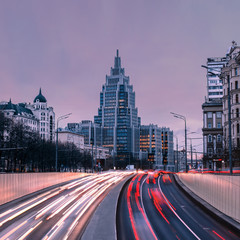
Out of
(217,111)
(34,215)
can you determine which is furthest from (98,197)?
(217,111)

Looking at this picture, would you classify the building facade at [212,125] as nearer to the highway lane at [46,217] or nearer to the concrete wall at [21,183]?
the concrete wall at [21,183]

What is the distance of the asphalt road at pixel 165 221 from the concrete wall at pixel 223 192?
1.11 meters

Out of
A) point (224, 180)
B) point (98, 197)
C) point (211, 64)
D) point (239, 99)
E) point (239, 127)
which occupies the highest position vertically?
point (211, 64)

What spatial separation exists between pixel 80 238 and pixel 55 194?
22.5 m

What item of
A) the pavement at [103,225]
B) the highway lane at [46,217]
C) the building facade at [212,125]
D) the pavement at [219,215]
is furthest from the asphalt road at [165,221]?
the building facade at [212,125]

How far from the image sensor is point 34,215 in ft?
90.1

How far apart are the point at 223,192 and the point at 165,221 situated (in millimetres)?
4479

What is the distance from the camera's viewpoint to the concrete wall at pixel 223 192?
2372 centimetres

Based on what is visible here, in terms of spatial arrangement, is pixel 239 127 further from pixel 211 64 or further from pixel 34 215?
pixel 211 64

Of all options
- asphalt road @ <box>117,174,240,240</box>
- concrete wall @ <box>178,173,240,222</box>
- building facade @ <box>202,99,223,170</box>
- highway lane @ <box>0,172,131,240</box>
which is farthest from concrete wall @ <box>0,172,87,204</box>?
building facade @ <box>202,99,223,170</box>

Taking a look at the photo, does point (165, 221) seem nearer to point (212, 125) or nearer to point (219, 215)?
point (219, 215)

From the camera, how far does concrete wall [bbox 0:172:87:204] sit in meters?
32.1

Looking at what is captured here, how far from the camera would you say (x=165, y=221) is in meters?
26.6

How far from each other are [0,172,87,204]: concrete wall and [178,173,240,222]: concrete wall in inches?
660
